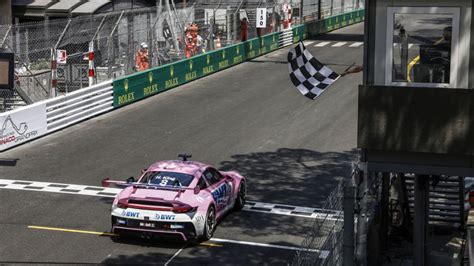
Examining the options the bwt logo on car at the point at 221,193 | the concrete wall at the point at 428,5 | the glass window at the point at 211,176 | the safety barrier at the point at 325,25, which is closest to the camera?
the concrete wall at the point at 428,5

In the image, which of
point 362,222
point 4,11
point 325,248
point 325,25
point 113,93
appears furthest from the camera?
point 325,25

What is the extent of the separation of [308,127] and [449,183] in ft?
31.2

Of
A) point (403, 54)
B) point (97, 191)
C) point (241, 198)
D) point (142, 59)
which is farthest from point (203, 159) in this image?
point (403, 54)

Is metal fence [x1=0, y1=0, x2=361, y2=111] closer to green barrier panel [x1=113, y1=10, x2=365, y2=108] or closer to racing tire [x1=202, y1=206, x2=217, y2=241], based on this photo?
green barrier panel [x1=113, y1=10, x2=365, y2=108]

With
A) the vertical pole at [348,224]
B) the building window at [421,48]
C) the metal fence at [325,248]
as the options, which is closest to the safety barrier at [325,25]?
the building window at [421,48]

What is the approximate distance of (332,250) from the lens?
10445mm

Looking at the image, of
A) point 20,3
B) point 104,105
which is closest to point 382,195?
point 104,105

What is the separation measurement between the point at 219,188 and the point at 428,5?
642cm

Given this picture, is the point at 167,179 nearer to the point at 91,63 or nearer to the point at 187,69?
the point at 91,63

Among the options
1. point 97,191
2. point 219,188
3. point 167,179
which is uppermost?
point 167,179

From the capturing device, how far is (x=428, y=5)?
35.2 ft

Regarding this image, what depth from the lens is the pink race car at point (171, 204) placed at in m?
14.3

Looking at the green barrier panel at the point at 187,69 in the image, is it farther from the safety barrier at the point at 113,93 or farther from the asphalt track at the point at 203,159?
the asphalt track at the point at 203,159

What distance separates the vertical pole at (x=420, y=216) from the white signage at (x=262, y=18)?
2841cm
